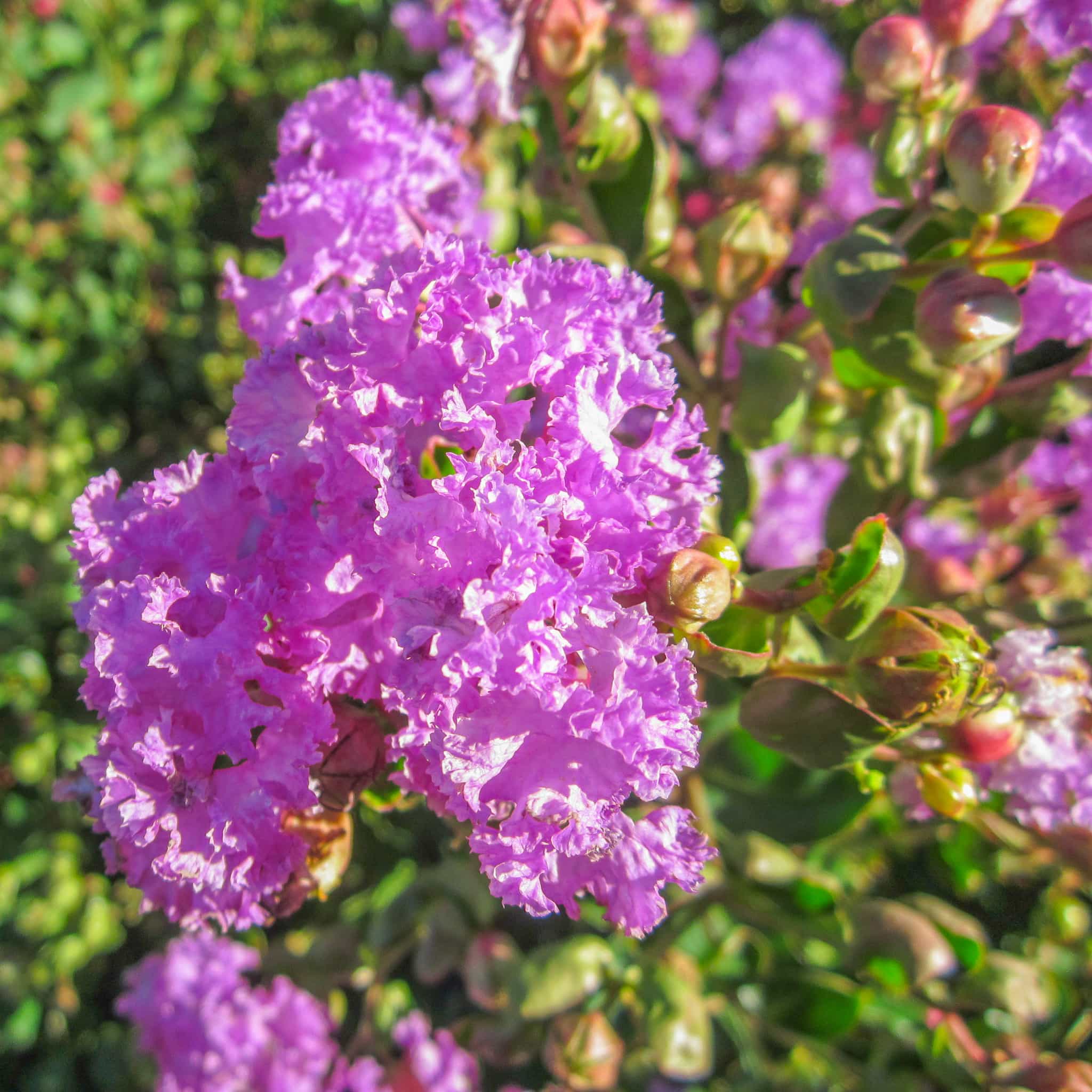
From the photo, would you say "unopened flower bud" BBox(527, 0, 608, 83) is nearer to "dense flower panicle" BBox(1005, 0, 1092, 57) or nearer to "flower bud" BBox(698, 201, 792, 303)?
"flower bud" BBox(698, 201, 792, 303)

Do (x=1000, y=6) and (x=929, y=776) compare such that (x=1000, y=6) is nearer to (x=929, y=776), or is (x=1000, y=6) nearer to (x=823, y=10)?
(x=929, y=776)

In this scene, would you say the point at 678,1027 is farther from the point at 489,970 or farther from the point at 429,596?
the point at 429,596

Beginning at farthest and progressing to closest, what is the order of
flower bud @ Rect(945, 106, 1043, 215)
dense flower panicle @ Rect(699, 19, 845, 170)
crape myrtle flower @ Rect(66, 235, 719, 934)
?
dense flower panicle @ Rect(699, 19, 845, 170) < flower bud @ Rect(945, 106, 1043, 215) < crape myrtle flower @ Rect(66, 235, 719, 934)

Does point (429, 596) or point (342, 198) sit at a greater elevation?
point (342, 198)

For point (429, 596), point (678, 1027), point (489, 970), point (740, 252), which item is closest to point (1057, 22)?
point (740, 252)

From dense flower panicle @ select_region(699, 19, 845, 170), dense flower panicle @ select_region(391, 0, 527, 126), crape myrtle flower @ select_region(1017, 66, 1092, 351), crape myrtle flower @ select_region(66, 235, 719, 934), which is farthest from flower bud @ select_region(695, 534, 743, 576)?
dense flower panicle @ select_region(699, 19, 845, 170)

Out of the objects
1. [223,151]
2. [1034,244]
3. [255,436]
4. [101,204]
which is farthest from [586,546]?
[223,151]

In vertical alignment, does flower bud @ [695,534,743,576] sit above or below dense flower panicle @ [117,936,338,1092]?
above
